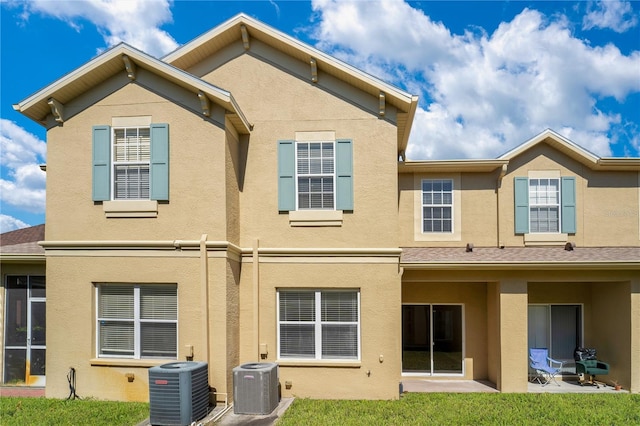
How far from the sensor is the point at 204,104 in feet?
33.9

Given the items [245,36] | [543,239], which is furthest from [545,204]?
[245,36]

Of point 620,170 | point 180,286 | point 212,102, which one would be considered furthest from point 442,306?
→ point 212,102

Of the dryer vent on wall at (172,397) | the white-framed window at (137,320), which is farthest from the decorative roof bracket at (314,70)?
the dryer vent on wall at (172,397)

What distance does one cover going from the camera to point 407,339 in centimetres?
1448

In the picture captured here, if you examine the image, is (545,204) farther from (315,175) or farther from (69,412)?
(69,412)

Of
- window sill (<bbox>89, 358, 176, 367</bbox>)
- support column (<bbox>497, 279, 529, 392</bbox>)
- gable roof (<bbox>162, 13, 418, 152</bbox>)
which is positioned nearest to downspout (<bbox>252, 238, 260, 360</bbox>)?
window sill (<bbox>89, 358, 176, 367</bbox>)

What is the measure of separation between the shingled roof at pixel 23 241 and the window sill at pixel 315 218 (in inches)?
255

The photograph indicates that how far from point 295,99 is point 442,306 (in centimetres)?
738

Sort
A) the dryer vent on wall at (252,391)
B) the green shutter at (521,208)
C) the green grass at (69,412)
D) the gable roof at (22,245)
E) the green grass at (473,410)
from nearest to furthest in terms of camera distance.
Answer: the green grass at (69,412), the green grass at (473,410), the dryer vent on wall at (252,391), the gable roof at (22,245), the green shutter at (521,208)

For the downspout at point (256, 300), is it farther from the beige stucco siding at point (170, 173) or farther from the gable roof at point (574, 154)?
the gable roof at point (574, 154)

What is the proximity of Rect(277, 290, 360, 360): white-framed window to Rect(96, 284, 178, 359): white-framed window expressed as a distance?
8.07ft

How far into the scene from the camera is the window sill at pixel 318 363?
11.0 m

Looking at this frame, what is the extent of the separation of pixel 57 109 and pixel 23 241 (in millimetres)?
6635

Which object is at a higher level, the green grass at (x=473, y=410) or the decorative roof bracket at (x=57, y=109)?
the decorative roof bracket at (x=57, y=109)
